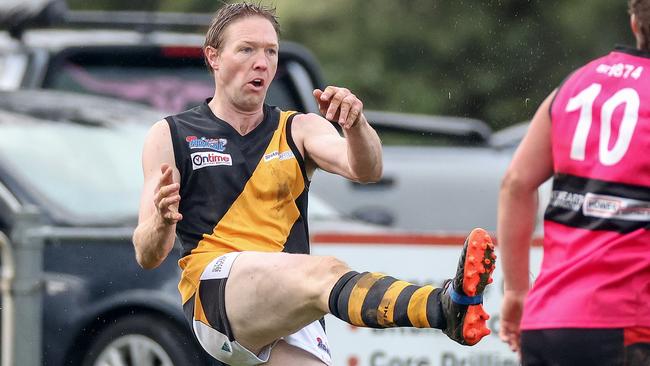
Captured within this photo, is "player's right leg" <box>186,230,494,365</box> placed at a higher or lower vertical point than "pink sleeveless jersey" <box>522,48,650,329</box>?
lower

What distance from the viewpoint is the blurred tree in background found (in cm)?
2306

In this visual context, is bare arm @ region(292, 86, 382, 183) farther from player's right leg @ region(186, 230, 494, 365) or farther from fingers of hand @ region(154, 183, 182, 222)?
fingers of hand @ region(154, 183, 182, 222)

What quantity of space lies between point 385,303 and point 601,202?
0.78 meters

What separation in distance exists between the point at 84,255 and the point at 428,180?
12.5ft

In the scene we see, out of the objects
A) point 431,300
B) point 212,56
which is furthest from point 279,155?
point 431,300

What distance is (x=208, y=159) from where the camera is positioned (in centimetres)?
623

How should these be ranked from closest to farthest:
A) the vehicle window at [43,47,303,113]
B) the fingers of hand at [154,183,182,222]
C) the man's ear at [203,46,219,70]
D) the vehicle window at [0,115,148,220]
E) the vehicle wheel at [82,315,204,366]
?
1. the fingers of hand at [154,183,182,222]
2. the man's ear at [203,46,219,70]
3. the vehicle wheel at [82,315,204,366]
4. the vehicle window at [0,115,148,220]
5. the vehicle window at [43,47,303,113]

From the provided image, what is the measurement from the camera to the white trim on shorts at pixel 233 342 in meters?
6.12

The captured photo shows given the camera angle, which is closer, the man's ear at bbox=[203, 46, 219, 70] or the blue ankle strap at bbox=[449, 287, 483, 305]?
the blue ankle strap at bbox=[449, 287, 483, 305]

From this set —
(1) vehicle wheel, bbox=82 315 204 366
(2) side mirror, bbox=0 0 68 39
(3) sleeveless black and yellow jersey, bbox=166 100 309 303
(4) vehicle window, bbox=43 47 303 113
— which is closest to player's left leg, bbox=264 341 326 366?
(3) sleeveless black and yellow jersey, bbox=166 100 309 303

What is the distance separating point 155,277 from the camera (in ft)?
29.4

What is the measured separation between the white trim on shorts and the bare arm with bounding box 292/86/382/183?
468 millimetres

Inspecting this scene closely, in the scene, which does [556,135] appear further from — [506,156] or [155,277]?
[506,156]

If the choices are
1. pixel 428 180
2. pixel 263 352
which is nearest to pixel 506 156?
pixel 428 180
